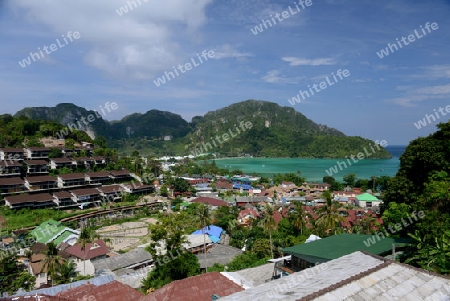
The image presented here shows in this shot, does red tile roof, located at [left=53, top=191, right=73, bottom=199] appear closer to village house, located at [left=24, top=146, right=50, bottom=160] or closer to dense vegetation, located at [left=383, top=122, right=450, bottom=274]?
village house, located at [left=24, top=146, right=50, bottom=160]

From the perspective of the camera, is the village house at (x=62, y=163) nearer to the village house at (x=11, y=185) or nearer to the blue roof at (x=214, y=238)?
the village house at (x=11, y=185)

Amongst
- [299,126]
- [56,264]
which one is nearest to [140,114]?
[299,126]

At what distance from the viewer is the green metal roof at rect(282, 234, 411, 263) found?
8.92m

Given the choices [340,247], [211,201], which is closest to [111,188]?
[211,201]

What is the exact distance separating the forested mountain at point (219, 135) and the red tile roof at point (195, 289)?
328 feet

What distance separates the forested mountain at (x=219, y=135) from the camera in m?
122

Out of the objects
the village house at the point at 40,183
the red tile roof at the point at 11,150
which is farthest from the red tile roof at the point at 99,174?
the red tile roof at the point at 11,150

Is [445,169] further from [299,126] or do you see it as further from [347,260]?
[299,126]

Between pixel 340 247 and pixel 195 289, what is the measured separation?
4.50m

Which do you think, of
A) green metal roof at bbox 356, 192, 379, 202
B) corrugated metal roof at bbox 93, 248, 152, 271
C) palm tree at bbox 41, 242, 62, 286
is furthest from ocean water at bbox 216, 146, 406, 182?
palm tree at bbox 41, 242, 62, 286

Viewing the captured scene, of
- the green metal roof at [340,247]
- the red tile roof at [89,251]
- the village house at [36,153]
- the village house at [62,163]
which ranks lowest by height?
the green metal roof at [340,247]

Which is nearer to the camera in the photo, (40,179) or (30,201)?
(30,201)

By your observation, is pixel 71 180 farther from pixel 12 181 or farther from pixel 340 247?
pixel 340 247

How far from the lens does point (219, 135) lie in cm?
14912
